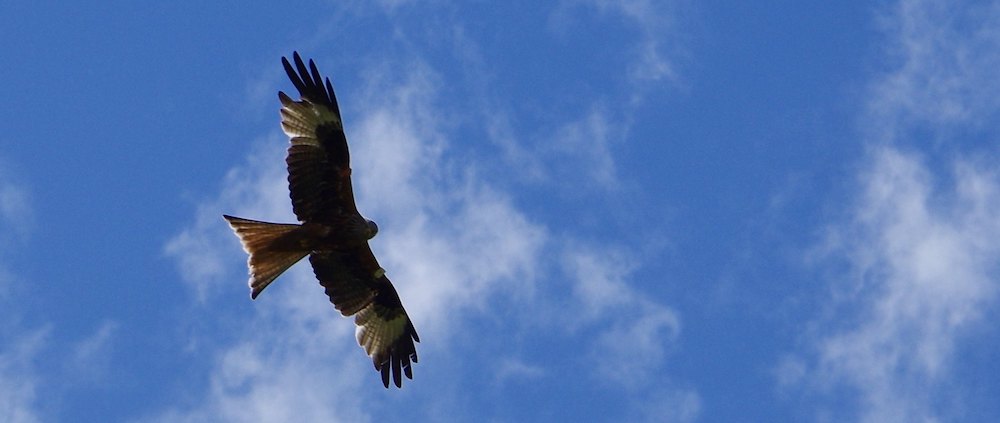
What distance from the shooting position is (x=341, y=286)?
1922cm

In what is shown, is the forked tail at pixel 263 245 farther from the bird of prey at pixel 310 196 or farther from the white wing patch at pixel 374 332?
the white wing patch at pixel 374 332

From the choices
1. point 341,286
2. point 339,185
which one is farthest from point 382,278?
point 339,185

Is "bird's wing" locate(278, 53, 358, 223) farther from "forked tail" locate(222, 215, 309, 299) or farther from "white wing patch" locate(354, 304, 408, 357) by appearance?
"white wing patch" locate(354, 304, 408, 357)

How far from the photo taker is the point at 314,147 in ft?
58.4

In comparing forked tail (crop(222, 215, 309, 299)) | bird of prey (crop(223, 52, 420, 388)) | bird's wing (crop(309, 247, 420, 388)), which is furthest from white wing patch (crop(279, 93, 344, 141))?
bird's wing (crop(309, 247, 420, 388))

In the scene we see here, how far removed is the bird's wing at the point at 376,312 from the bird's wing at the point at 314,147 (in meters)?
1.35

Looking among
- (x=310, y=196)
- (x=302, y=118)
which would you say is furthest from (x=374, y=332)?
(x=302, y=118)

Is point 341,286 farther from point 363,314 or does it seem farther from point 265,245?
point 265,245

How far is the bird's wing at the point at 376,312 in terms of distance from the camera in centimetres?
1914

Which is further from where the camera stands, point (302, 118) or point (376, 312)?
point (376, 312)

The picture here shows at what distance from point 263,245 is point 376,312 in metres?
2.36

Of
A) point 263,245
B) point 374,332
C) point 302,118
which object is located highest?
point 302,118

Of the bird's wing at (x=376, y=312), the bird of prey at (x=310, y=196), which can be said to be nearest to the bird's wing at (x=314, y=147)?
the bird of prey at (x=310, y=196)

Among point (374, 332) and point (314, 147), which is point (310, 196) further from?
point (374, 332)
